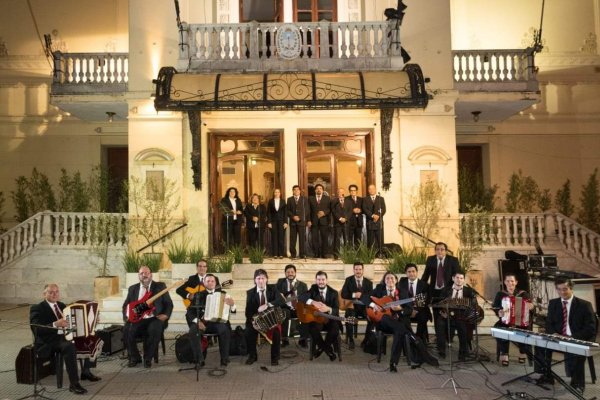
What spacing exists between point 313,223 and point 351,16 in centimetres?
619

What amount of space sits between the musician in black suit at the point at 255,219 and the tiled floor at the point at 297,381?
4579 millimetres

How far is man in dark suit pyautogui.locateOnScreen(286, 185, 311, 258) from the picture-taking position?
39.4 feet

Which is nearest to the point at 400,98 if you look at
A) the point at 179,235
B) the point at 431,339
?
the point at 431,339

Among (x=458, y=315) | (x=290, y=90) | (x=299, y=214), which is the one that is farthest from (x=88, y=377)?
(x=290, y=90)

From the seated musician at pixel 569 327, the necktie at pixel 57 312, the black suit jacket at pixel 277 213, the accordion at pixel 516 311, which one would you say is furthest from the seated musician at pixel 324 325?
the black suit jacket at pixel 277 213

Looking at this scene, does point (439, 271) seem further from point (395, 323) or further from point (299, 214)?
point (299, 214)

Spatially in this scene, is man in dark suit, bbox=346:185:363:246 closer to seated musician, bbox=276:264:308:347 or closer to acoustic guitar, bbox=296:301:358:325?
seated musician, bbox=276:264:308:347

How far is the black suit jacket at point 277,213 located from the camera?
12.2 m

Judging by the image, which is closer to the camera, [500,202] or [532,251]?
[532,251]

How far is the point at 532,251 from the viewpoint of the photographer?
13000 mm

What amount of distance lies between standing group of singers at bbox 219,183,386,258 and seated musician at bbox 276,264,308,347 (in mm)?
3469

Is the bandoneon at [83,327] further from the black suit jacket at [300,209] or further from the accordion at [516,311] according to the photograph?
the accordion at [516,311]

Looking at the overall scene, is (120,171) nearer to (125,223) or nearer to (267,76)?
(125,223)

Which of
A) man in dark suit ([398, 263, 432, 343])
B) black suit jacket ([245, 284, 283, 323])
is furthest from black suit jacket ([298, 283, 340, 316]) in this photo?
man in dark suit ([398, 263, 432, 343])
